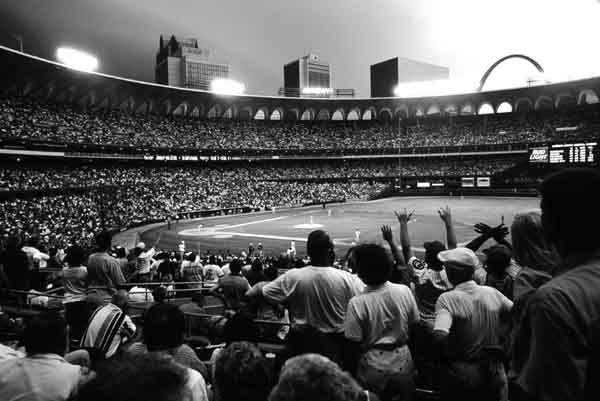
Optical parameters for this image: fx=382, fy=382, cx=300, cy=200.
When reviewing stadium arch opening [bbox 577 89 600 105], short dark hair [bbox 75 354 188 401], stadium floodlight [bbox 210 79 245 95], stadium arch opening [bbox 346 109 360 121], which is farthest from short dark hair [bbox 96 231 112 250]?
stadium arch opening [bbox 577 89 600 105]

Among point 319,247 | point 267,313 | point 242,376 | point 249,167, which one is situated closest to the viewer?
point 242,376

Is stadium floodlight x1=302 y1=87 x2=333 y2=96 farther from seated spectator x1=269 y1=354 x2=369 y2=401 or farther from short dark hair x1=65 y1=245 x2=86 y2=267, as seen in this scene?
seated spectator x1=269 y1=354 x2=369 y2=401

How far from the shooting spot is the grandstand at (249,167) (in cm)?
2802

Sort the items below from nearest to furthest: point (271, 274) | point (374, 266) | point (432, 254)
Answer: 1. point (374, 266)
2. point (432, 254)
3. point (271, 274)

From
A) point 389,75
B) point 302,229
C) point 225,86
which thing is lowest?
point 302,229

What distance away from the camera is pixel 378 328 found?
375cm

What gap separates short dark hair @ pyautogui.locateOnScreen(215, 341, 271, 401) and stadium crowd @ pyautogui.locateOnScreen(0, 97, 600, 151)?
48.5m

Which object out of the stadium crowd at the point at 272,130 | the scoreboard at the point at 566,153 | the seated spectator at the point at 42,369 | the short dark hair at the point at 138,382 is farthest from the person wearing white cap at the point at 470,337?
the scoreboard at the point at 566,153

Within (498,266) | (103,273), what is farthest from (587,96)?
(103,273)

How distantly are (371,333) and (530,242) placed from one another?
5.60ft

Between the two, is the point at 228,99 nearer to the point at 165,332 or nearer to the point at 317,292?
the point at 317,292

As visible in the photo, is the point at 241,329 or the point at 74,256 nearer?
the point at 241,329

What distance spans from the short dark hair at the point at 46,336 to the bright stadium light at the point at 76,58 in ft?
204

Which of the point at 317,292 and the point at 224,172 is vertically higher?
the point at 224,172
